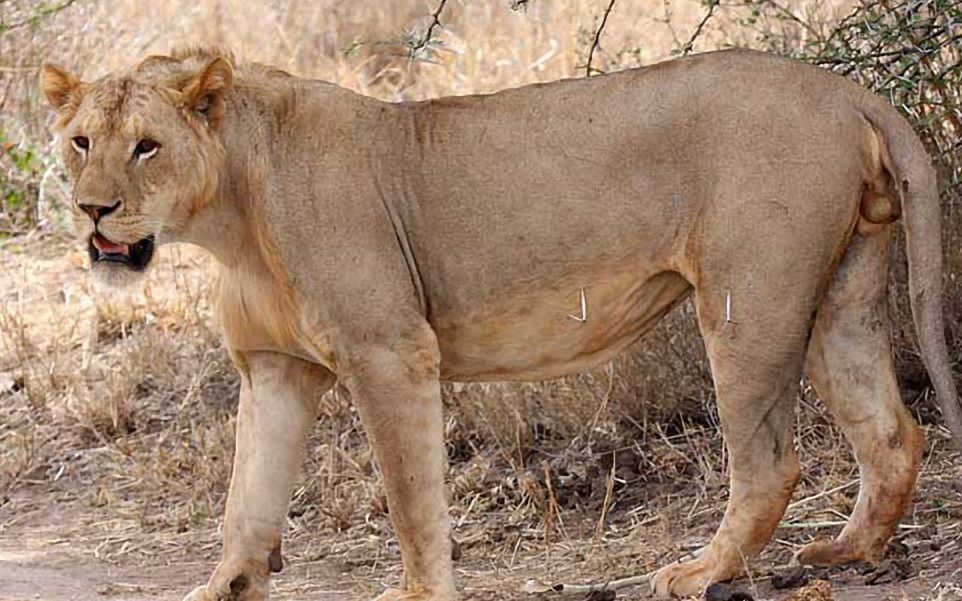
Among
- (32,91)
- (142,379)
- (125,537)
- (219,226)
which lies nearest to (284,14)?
(32,91)

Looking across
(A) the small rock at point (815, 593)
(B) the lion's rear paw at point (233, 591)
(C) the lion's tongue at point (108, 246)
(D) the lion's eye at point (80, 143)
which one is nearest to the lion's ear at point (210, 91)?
(D) the lion's eye at point (80, 143)

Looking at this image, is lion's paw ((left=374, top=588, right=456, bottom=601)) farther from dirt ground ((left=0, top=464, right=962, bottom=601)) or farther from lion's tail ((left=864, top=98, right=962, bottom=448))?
lion's tail ((left=864, top=98, right=962, bottom=448))

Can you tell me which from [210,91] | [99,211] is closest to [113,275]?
[99,211]

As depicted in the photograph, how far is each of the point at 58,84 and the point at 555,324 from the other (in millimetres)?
1330

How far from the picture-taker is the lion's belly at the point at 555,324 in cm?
456

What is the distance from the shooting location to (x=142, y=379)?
24.4 feet

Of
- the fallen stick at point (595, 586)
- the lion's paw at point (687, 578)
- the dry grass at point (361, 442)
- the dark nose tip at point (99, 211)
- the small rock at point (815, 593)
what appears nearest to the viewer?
the small rock at point (815, 593)

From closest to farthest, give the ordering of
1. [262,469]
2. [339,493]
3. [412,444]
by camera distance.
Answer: [412,444]
[262,469]
[339,493]

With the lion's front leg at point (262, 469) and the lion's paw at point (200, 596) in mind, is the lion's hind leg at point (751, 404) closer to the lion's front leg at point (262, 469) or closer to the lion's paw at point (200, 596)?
the lion's front leg at point (262, 469)

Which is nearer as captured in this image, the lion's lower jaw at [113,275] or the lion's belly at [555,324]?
the lion's lower jaw at [113,275]

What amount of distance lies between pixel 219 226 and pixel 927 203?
5.49 feet

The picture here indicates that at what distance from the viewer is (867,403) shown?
4.66 meters

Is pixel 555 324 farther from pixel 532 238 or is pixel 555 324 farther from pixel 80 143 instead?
pixel 80 143

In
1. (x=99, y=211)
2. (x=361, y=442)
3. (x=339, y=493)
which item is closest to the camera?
(x=99, y=211)
